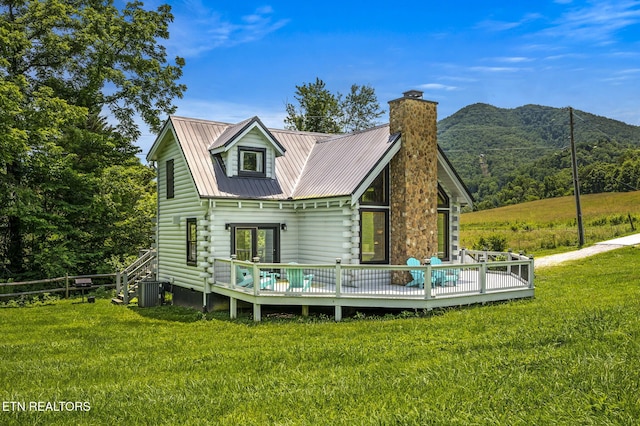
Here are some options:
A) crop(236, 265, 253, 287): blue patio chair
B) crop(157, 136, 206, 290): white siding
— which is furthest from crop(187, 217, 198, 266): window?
crop(236, 265, 253, 287): blue patio chair

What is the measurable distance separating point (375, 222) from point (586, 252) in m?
19.0

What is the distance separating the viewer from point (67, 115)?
23.5 m

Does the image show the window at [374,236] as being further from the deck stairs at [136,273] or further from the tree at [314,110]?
the tree at [314,110]

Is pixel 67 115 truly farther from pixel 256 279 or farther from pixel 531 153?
pixel 531 153

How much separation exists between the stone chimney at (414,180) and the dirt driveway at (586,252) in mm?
11981

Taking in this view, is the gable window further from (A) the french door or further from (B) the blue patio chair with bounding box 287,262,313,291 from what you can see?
(B) the blue patio chair with bounding box 287,262,313,291

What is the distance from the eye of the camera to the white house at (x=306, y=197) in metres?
16.2

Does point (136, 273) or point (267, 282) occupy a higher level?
point (267, 282)

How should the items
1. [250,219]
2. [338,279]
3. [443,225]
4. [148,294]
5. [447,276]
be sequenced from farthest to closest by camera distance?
[148,294] < [443,225] < [250,219] < [447,276] < [338,279]

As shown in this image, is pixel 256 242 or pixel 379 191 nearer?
pixel 379 191

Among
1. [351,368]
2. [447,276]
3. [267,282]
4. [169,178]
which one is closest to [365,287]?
[447,276]

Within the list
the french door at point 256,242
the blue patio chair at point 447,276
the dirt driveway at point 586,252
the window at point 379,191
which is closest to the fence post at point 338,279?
the blue patio chair at point 447,276

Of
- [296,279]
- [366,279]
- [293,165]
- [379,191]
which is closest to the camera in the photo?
[296,279]

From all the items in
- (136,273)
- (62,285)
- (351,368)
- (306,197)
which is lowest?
(62,285)
